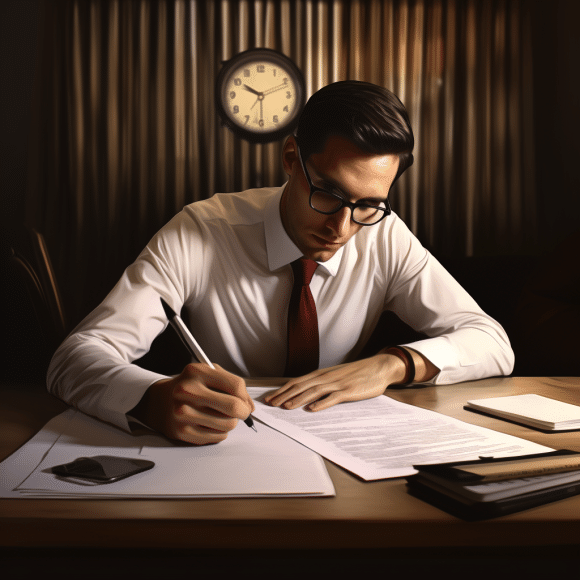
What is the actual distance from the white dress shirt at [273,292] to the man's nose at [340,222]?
0.72 ft

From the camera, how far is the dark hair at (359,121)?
4.41ft

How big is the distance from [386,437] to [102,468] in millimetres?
422

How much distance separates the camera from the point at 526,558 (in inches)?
21.7

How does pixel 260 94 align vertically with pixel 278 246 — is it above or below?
above

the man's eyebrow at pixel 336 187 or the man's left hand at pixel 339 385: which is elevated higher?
the man's eyebrow at pixel 336 187

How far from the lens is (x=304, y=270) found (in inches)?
60.7

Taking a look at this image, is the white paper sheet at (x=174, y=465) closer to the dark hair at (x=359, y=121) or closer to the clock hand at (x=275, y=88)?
the dark hair at (x=359, y=121)

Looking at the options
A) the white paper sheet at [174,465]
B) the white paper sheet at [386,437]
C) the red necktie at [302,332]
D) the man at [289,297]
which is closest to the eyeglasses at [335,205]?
the man at [289,297]

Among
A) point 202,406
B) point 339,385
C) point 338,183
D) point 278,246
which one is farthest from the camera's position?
point 278,246

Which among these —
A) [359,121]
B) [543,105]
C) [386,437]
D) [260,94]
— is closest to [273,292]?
[359,121]

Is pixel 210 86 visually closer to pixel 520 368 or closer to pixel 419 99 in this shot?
pixel 419 99

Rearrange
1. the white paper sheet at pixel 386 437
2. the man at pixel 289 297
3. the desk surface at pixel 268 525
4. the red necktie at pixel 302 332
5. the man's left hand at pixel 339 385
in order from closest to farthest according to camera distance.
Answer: the desk surface at pixel 268 525 < the white paper sheet at pixel 386 437 < the man at pixel 289 297 < the man's left hand at pixel 339 385 < the red necktie at pixel 302 332

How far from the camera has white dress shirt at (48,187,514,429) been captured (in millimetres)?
1385

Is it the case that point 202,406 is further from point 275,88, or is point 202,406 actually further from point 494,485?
point 275,88
